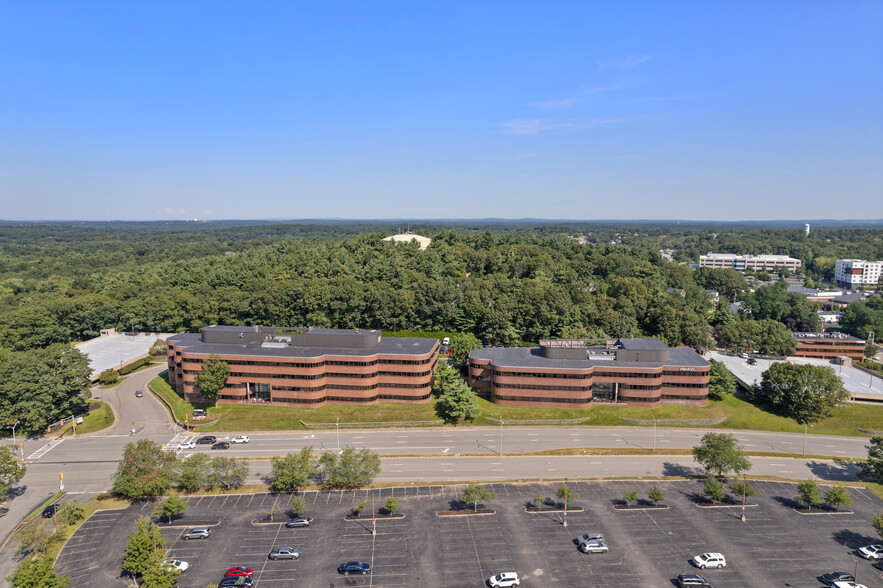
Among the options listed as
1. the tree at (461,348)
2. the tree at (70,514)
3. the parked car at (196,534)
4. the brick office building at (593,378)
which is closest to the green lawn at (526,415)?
the brick office building at (593,378)

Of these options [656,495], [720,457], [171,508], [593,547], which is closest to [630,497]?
[656,495]

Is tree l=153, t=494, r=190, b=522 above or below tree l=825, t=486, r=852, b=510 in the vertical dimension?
below

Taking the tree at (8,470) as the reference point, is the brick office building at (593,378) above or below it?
above

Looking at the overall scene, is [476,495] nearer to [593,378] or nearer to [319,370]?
[593,378]

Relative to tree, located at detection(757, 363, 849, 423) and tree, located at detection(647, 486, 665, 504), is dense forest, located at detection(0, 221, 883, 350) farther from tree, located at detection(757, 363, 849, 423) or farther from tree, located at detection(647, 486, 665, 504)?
tree, located at detection(647, 486, 665, 504)

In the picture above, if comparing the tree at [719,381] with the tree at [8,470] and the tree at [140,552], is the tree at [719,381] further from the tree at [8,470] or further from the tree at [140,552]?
the tree at [8,470]

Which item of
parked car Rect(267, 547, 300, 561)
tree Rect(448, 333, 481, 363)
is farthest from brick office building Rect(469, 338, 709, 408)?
parked car Rect(267, 547, 300, 561)

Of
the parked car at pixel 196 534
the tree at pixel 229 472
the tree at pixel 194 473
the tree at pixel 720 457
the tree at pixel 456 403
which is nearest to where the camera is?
the parked car at pixel 196 534
